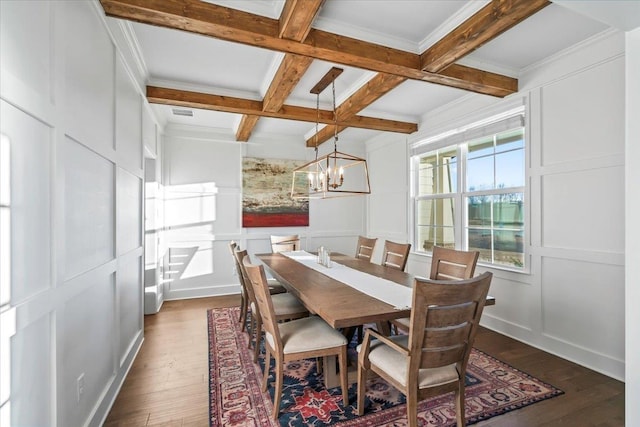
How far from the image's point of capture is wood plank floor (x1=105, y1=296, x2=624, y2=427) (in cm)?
195

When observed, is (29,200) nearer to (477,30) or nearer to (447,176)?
(477,30)

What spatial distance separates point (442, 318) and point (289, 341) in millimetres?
1031

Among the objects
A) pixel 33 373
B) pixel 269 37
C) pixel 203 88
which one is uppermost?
pixel 203 88

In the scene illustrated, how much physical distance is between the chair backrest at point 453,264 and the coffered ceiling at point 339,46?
1.57 metres

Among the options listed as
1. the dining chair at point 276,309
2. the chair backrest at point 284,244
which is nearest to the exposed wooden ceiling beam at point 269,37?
the dining chair at point 276,309

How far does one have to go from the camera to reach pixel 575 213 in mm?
2709

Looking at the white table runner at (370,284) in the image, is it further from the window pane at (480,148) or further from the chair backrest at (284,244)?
the window pane at (480,148)

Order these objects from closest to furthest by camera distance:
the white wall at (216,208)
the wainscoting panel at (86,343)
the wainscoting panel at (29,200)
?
the wainscoting panel at (29,200) → the wainscoting panel at (86,343) → the white wall at (216,208)

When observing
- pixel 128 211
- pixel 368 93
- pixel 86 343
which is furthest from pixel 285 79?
pixel 86 343

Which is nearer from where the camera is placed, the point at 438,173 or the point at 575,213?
the point at 575,213

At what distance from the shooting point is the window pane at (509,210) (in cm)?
324

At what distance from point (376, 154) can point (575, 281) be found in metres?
3.67

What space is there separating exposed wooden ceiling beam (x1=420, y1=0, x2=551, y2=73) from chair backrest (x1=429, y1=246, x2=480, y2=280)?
5.10ft

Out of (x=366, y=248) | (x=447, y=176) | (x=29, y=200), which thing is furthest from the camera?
(x=447, y=176)
